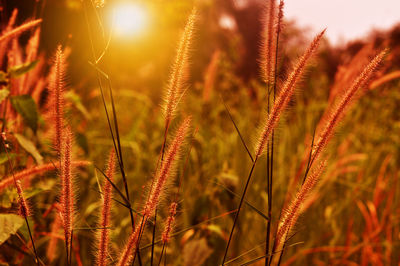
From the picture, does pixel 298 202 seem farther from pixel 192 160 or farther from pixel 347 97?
pixel 192 160

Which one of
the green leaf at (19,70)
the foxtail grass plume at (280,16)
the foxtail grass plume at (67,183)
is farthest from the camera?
the green leaf at (19,70)

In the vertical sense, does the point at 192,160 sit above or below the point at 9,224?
below

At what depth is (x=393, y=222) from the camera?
3.06 meters

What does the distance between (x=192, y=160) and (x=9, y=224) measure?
2.02m

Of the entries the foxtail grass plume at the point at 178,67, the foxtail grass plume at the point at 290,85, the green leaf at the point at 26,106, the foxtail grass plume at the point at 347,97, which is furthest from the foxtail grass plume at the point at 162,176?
the green leaf at the point at 26,106

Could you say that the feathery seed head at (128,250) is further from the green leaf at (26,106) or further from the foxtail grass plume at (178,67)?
the green leaf at (26,106)

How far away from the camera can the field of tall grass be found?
94 centimetres

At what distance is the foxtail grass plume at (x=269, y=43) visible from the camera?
1043mm

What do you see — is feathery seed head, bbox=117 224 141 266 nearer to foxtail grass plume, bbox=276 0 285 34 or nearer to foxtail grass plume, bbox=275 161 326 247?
foxtail grass plume, bbox=275 161 326 247

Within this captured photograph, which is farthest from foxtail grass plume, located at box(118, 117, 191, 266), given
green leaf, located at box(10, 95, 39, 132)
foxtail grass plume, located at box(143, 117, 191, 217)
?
green leaf, located at box(10, 95, 39, 132)

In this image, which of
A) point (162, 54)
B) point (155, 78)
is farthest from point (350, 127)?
point (155, 78)

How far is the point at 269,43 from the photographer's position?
1044 millimetres

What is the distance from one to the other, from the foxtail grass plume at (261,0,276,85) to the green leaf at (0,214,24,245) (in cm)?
75

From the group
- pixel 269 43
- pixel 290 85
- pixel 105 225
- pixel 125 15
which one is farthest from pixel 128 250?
pixel 125 15
